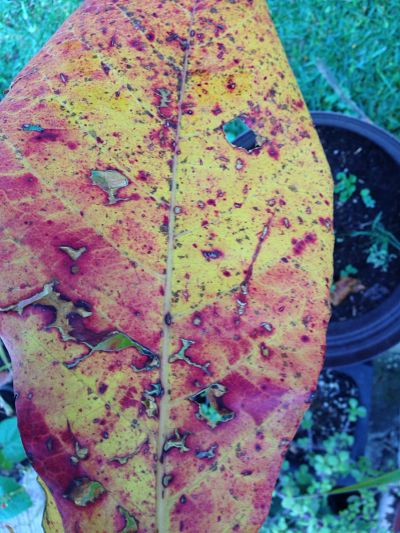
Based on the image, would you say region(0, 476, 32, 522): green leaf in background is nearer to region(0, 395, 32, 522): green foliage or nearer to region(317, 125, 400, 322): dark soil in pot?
region(0, 395, 32, 522): green foliage

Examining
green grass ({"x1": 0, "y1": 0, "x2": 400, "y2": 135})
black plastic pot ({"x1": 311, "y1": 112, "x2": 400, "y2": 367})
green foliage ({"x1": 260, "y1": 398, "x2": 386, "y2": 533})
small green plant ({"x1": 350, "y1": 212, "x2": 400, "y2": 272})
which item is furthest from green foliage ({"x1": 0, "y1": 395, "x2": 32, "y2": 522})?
green grass ({"x1": 0, "y1": 0, "x2": 400, "y2": 135})

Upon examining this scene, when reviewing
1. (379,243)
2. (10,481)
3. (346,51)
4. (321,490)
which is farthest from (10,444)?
(346,51)

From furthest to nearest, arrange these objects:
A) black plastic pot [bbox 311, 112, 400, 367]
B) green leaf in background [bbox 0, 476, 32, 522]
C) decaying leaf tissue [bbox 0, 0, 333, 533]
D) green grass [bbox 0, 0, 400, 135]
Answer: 1. green grass [bbox 0, 0, 400, 135]
2. black plastic pot [bbox 311, 112, 400, 367]
3. green leaf in background [bbox 0, 476, 32, 522]
4. decaying leaf tissue [bbox 0, 0, 333, 533]

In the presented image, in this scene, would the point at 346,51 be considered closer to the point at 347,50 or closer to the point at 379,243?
the point at 347,50

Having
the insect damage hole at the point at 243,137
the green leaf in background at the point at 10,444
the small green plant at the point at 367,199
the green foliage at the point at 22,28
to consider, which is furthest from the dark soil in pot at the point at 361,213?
the green foliage at the point at 22,28

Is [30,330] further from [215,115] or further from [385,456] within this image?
[385,456]

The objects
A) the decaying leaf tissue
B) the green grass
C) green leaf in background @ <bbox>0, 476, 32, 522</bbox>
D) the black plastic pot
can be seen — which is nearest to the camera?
the decaying leaf tissue

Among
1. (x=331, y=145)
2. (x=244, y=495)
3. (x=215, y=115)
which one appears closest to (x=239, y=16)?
(x=215, y=115)
